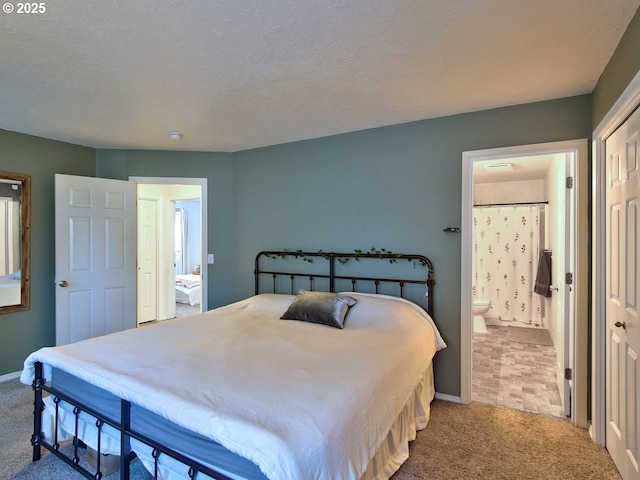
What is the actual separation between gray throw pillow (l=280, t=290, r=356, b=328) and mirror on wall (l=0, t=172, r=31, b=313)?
8.55 feet

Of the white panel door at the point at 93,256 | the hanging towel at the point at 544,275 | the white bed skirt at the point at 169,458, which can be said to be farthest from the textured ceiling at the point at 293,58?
the hanging towel at the point at 544,275

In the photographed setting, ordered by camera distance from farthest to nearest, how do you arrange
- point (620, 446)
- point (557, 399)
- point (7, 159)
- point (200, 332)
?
point (7, 159)
point (557, 399)
point (200, 332)
point (620, 446)

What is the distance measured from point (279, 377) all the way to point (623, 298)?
1866 millimetres

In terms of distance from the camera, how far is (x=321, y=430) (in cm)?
122

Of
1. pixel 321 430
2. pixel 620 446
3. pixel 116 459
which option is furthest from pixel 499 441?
pixel 116 459

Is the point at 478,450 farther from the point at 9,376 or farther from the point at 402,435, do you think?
the point at 9,376

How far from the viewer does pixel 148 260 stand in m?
5.27

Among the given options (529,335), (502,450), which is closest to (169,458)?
(502,450)

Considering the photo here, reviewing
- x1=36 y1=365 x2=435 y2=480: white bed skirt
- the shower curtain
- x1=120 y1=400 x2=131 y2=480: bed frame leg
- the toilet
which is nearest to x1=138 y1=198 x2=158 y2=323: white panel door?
x1=36 y1=365 x2=435 y2=480: white bed skirt

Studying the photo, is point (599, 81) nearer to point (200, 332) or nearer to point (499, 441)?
point (499, 441)

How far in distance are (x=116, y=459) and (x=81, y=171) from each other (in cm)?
309

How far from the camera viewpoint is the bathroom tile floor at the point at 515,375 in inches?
109

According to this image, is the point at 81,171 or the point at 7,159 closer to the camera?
the point at 7,159

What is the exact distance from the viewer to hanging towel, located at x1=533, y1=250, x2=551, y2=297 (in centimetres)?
459
